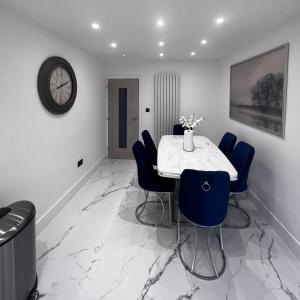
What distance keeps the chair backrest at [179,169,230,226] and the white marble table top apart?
308mm

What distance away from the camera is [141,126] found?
215 inches

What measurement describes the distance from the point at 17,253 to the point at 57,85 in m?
2.06

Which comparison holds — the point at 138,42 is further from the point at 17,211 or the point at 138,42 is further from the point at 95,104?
the point at 17,211

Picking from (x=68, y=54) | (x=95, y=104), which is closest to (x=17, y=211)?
(x=68, y=54)

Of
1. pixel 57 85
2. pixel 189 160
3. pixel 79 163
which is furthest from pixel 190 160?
pixel 79 163

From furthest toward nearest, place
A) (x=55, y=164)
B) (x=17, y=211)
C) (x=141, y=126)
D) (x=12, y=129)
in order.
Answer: (x=141, y=126), (x=55, y=164), (x=12, y=129), (x=17, y=211)

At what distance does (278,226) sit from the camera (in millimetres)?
2559

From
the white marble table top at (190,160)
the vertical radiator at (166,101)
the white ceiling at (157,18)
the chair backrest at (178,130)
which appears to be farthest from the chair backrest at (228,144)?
the vertical radiator at (166,101)

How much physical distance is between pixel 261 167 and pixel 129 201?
1.89 m

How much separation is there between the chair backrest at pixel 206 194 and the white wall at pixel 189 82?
3.60 metres

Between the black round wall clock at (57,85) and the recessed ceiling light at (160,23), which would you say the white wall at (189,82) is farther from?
the recessed ceiling light at (160,23)

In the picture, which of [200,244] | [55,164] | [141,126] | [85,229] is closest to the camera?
[200,244]

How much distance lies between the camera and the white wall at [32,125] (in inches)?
81.4

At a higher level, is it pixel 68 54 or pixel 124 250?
pixel 68 54
